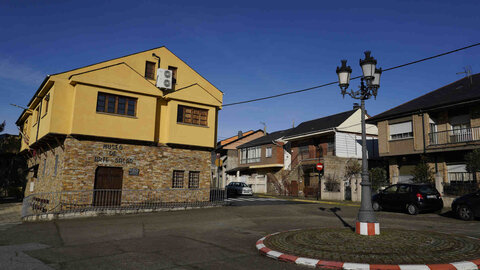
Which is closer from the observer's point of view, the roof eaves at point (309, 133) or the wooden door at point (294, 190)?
the roof eaves at point (309, 133)

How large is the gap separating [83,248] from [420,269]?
7.24 meters

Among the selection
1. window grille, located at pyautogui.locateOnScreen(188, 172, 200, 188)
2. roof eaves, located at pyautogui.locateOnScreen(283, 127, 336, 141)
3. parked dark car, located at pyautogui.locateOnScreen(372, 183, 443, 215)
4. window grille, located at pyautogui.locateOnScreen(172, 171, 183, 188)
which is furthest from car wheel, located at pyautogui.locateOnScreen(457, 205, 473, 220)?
roof eaves, located at pyautogui.locateOnScreen(283, 127, 336, 141)

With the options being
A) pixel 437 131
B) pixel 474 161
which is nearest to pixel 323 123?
pixel 437 131

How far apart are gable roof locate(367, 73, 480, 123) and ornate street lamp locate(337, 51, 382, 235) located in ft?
49.0

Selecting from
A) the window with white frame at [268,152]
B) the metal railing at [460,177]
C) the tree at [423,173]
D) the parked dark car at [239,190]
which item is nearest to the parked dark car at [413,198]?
the tree at [423,173]

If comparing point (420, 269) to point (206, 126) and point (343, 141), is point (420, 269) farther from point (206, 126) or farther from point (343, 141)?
point (343, 141)

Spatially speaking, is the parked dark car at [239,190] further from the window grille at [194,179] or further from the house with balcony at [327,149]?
the window grille at [194,179]

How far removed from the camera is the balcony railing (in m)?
20.8

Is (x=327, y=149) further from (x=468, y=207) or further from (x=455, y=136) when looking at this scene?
(x=468, y=207)

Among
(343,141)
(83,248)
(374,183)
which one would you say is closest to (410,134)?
(374,183)

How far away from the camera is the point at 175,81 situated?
68.0 feet

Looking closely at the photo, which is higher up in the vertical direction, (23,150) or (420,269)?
(23,150)

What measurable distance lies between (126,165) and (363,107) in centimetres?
1347

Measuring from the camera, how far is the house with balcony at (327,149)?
31.2 m
